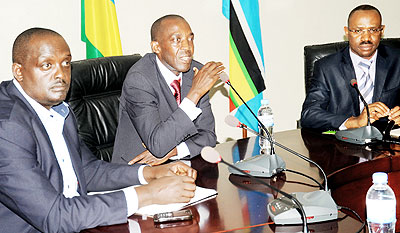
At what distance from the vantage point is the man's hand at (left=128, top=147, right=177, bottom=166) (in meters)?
2.90

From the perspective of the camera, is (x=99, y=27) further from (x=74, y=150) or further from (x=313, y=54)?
(x=74, y=150)

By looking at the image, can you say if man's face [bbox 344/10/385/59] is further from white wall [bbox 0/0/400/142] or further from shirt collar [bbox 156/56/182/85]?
white wall [bbox 0/0/400/142]

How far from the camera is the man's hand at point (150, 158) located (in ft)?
9.50

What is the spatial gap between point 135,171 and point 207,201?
14.2 inches

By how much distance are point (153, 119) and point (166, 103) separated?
6.1 inches

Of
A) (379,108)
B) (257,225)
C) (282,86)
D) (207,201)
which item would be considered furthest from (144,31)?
Result: (257,225)

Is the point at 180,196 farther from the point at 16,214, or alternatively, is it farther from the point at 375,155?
the point at 375,155

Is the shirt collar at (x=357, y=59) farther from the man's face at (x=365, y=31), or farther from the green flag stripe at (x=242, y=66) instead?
the green flag stripe at (x=242, y=66)

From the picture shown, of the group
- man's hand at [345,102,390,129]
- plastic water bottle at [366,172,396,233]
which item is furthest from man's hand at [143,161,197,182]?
man's hand at [345,102,390,129]

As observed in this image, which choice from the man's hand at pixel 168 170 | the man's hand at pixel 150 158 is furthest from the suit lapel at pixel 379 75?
the man's hand at pixel 168 170

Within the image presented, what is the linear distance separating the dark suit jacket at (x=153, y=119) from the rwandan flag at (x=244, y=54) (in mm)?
1223

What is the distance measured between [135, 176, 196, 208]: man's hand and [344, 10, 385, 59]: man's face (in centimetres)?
182

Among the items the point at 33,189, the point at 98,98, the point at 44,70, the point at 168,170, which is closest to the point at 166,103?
the point at 98,98

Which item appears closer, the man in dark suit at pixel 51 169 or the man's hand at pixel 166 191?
the man in dark suit at pixel 51 169
